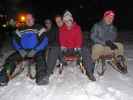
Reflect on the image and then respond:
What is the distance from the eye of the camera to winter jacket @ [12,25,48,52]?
951 centimetres

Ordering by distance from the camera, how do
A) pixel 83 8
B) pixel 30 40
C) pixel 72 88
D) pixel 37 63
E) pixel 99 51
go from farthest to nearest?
pixel 83 8
pixel 99 51
pixel 30 40
pixel 37 63
pixel 72 88

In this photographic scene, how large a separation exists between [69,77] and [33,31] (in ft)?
4.46

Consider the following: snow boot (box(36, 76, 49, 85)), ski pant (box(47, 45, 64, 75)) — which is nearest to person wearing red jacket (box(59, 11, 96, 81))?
ski pant (box(47, 45, 64, 75))

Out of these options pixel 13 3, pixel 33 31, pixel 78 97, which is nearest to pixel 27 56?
pixel 33 31

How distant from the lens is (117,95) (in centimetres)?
797

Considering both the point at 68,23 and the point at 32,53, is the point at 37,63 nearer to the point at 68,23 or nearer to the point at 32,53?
the point at 32,53

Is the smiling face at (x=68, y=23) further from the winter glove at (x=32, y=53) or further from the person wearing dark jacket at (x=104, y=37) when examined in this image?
the winter glove at (x=32, y=53)

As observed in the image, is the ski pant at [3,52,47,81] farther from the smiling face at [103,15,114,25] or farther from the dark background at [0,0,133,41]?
the dark background at [0,0,133,41]

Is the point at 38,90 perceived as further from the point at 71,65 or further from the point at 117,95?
the point at 71,65

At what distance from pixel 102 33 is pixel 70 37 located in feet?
3.06

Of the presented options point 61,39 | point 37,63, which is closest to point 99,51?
point 61,39

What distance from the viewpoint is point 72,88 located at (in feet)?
28.2

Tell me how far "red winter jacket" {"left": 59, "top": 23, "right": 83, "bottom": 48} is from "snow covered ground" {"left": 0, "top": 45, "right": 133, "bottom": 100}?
76 cm

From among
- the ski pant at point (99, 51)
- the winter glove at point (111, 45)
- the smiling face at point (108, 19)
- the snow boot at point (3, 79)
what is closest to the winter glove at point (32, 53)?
the snow boot at point (3, 79)
